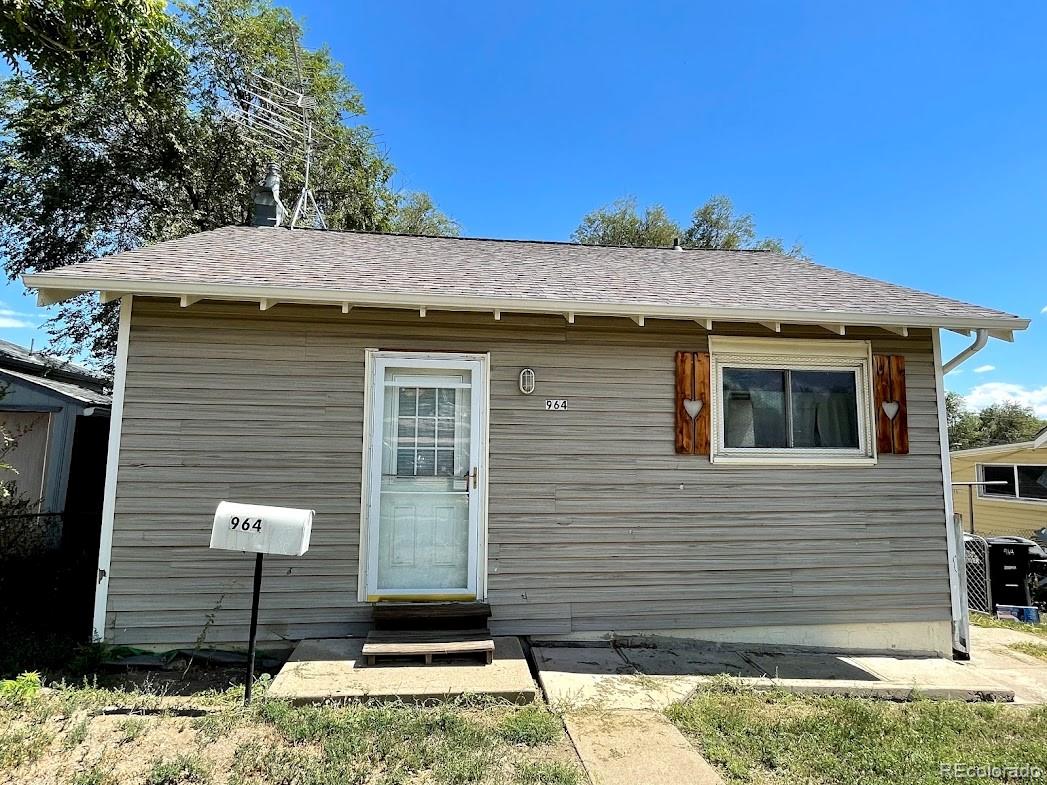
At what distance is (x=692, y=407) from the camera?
4.45 m

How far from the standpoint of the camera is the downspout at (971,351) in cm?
456

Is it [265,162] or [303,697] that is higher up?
[265,162]

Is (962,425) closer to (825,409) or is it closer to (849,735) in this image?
(825,409)

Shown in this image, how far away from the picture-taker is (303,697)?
10.0 feet

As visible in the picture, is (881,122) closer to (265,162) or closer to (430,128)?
(430,128)

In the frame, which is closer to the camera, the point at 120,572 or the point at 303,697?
the point at 303,697

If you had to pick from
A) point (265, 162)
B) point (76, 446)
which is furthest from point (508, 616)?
point (265, 162)

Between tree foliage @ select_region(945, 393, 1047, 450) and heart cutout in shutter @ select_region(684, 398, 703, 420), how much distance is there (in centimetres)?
3636

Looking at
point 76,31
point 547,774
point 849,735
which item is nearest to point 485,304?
point 547,774

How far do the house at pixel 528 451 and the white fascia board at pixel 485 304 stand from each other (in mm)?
18

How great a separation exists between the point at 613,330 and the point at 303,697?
335cm

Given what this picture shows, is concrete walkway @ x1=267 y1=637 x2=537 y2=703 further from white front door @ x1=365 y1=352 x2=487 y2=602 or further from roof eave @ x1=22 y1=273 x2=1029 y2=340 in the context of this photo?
roof eave @ x1=22 y1=273 x2=1029 y2=340

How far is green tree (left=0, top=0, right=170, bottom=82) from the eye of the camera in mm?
5594

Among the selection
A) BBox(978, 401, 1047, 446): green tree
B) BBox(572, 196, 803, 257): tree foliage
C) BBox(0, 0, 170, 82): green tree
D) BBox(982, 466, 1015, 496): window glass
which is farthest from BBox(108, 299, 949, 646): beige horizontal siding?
BBox(978, 401, 1047, 446): green tree
